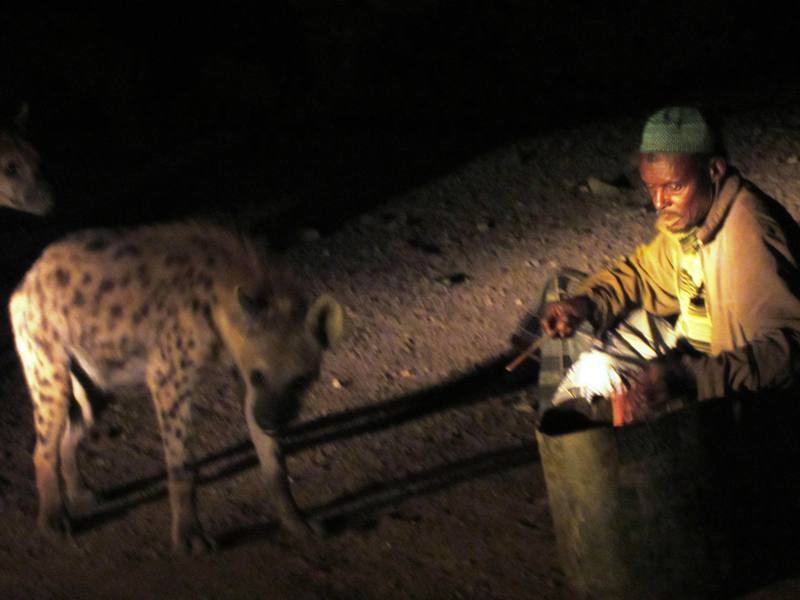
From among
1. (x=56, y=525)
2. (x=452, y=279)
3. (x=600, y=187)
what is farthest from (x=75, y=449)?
(x=600, y=187)

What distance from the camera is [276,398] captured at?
362 cm

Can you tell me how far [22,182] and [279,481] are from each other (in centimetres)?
310

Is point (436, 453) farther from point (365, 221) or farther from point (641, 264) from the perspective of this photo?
point (365, 221)

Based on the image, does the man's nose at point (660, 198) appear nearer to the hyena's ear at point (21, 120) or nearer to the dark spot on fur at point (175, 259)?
the dark spot on fur at point (175, 259)

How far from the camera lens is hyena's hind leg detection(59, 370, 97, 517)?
411 cm

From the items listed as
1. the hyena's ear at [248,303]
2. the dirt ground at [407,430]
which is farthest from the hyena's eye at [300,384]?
the dirt ground at [407,430]

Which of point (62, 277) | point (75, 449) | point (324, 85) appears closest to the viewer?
point (62, 277)

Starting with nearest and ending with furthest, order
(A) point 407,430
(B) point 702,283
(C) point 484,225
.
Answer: (B) point 702,283, (A) point 407,430, (C) point 484,225

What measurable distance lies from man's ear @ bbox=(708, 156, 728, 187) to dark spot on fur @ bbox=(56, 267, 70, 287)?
2.02m

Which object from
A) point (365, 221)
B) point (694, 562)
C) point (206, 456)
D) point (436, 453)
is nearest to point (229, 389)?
point (206, 456)

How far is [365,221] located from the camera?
6.17 m

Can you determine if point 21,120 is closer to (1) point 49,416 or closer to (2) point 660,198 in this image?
(1) point 49,416

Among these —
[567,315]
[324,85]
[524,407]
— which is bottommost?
[524,407]

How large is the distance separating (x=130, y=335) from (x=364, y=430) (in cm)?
96
